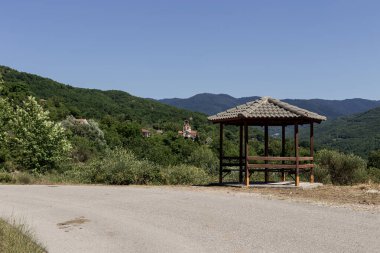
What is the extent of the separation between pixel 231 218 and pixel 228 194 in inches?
189

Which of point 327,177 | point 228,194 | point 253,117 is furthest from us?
point 327,177

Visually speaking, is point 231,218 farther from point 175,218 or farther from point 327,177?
point 327,177

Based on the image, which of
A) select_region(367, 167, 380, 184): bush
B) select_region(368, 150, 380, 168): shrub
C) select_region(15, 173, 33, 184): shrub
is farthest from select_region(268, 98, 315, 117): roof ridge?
select_region(368, 150, 380, 168): shrub

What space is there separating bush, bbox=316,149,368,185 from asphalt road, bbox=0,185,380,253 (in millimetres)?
11180

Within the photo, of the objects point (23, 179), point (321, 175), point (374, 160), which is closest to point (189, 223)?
point (23, 179)

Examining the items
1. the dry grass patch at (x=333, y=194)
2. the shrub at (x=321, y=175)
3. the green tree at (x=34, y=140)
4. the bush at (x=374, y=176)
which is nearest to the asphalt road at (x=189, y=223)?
the dry grass patch at (x=333, y=194)

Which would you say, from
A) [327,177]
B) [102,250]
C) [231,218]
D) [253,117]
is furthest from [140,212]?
[327,177]

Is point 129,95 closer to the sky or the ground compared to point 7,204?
closer to the sky

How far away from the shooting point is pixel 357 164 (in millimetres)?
24750

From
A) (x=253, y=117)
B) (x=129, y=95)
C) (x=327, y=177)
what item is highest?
(x=129, y=95)

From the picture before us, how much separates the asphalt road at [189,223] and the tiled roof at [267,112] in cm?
376

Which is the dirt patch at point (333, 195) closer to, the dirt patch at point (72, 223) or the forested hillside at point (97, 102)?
the dirt patch at point (72, 223)

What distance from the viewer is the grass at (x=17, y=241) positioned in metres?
7.15

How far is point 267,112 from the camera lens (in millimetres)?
18328
